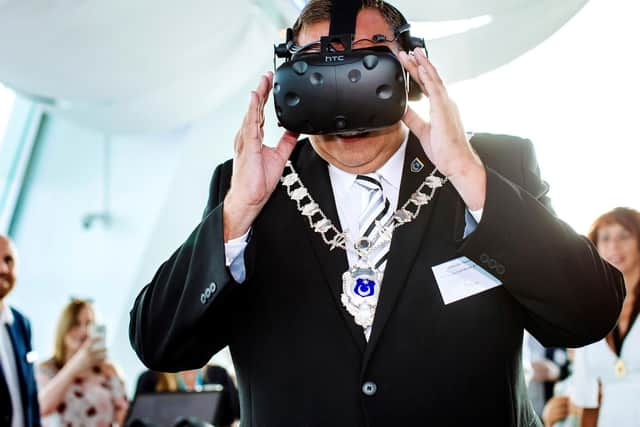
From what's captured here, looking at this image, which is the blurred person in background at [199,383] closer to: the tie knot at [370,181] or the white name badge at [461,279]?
the tie knot at [370,181]

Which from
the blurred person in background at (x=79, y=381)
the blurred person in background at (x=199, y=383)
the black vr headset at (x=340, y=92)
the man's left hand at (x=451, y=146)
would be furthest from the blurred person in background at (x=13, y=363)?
the man's left hand at (x=451, y=146)

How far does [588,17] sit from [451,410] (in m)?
3.13

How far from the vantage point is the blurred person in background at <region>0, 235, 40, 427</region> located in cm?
295

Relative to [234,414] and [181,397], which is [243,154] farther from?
[234,414]

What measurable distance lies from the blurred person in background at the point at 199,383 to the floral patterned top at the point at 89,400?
0.14 meters

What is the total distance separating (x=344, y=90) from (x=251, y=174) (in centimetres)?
24

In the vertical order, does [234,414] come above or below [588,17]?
below

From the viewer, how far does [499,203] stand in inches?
47.7

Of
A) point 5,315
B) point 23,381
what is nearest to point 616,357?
point 23,381

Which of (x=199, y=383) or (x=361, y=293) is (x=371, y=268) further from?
(x=199, y=383)

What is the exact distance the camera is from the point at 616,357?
2.80 m

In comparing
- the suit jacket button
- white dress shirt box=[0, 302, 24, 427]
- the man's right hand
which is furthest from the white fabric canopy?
the suit jacket button

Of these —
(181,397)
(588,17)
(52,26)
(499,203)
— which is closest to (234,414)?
(181,397)

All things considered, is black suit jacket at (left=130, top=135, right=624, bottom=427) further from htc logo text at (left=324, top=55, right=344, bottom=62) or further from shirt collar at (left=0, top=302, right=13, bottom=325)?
shirt collar at (left=0, top=302, right=13, bottom=325)
